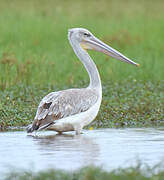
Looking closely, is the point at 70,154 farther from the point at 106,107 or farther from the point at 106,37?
the point at 106,37

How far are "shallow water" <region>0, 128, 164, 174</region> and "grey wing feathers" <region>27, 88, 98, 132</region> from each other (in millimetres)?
268

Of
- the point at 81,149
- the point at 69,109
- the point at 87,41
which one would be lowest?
the point at 81,149

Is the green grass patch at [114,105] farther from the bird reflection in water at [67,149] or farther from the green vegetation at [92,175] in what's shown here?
the green vegetation at [92,175]

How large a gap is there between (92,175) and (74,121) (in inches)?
123

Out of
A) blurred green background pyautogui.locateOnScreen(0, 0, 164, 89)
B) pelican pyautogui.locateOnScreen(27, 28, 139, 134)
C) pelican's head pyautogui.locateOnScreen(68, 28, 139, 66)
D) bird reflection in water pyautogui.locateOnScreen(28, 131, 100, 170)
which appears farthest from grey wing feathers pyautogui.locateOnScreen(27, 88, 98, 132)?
blurred green background pyautogui.locateOnScreen(0, 0, 164, 89)

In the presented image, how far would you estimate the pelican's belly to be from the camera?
812cm

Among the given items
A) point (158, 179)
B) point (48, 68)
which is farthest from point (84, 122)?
point (48, 68)

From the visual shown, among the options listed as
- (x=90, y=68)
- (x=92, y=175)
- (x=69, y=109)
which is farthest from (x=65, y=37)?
(x=92, y=175)

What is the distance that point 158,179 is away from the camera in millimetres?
5055

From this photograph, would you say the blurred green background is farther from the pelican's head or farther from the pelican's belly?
the pelican's belly

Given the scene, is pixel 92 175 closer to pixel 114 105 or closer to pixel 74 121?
pixel 74 121

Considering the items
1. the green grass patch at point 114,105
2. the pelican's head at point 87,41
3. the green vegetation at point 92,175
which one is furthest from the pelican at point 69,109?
the green vegetation at point 92,175

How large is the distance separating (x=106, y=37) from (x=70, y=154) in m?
9.73

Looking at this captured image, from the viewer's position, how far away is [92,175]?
5109mm
